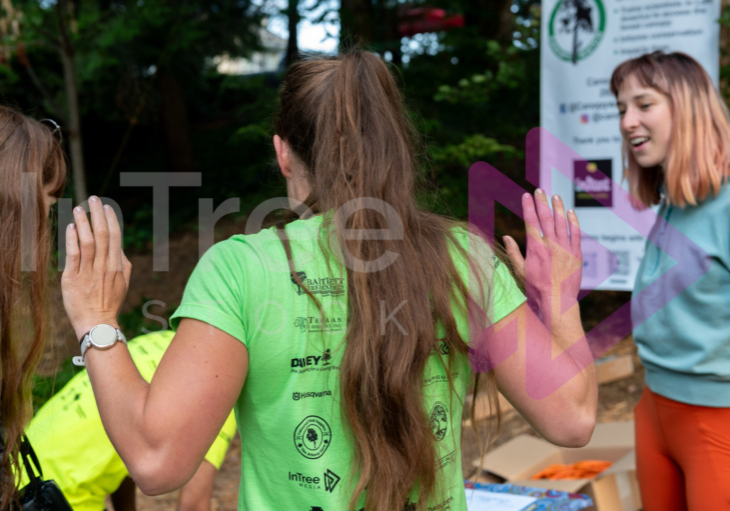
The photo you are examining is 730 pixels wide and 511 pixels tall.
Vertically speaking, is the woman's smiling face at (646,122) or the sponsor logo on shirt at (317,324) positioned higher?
the woman's smiling face at (646,122)

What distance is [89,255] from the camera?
1.07m

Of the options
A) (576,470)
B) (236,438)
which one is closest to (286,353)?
(576,470)

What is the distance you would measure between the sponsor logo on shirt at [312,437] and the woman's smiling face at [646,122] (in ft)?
4.96

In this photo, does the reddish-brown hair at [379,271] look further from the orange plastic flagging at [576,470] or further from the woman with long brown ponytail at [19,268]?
the orange plastic flagging at [576,470]

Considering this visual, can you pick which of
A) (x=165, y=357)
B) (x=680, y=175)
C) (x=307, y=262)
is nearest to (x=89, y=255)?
(x=165, y=357)

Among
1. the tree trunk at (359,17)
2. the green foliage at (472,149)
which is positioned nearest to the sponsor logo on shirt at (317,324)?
the green foliage at (472,149)

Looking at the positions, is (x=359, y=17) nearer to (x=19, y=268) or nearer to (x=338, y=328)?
(x=19, y=268)

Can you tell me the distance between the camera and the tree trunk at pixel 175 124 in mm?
9383

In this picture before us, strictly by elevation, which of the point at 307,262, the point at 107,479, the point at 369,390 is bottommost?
the point at 107,479

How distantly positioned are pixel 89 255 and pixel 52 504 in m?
0.71

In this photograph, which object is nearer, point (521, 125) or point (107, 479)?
point (107, 479)

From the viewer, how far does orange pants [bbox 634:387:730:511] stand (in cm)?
173

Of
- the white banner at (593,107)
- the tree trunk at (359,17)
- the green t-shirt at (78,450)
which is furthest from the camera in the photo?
the tree trunk at (359,17)

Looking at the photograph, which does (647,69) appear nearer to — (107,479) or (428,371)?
(428,371)
